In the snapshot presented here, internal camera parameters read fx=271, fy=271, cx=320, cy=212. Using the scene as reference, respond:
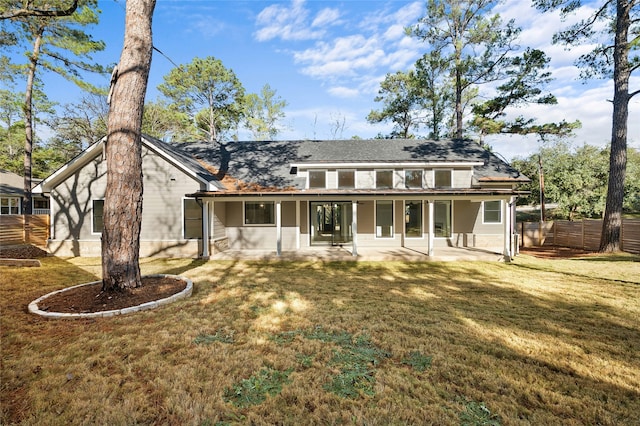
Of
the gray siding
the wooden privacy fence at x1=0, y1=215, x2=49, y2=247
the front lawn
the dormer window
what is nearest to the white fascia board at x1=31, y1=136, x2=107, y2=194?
the gray siding

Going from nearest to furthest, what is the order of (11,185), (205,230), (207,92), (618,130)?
(205,230) → (618,130) → (11,185) → (207,92)

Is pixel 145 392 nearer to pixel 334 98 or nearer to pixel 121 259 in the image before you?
pixel 121 259

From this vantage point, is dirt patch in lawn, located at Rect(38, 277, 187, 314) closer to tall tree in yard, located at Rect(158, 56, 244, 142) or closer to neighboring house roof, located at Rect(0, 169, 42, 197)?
tall tree in yard, located at Rect(158, 56, 244, 142)

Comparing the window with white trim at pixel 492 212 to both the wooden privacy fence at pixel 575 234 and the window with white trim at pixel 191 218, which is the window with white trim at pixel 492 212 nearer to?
the wooden privacy fence at pixel 575 234

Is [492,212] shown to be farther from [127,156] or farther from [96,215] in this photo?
[96,215]

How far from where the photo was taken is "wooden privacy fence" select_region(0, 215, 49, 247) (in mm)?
11969

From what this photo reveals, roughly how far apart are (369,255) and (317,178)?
4.50m

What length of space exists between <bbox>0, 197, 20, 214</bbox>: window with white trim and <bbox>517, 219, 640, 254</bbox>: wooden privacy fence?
37.2 meters

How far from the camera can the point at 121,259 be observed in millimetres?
5180

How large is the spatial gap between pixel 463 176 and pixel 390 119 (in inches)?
566

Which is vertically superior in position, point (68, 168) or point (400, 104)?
point (400, 104)

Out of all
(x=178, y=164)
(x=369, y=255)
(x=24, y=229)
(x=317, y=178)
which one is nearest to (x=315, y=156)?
(x=317, y=178)

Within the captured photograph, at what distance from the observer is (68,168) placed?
10.6 m

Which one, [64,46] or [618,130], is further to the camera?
[64,46]
